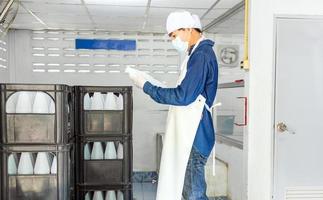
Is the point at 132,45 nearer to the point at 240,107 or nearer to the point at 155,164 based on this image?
the point at 155,164

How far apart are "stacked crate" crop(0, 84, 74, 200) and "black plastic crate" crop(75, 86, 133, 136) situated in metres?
0.53

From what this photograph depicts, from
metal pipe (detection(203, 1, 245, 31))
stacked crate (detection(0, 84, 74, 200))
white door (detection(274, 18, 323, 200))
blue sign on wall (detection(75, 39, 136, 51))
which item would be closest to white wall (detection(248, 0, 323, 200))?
white door (detection(274, 18, 323, 200))

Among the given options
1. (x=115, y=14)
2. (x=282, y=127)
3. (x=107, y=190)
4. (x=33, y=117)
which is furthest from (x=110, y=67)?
(x=282, y=127)

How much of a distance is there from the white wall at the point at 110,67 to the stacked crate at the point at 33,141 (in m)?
2.38

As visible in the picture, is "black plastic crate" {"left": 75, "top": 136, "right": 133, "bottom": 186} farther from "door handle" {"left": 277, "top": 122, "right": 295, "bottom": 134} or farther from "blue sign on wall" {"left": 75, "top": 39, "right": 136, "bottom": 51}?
"blue sign on wall" {"left": 75, "top": 39, "right": 136, "bottom": 51}

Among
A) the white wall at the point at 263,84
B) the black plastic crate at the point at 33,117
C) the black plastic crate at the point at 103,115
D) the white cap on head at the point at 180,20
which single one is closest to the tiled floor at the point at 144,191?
the black plastic crate at the point at 103,115

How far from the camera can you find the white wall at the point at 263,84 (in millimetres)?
2570

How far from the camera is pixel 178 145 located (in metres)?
1.92

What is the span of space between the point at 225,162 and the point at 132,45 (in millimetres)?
2118

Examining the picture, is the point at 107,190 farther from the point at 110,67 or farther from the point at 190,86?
the point at 110,67

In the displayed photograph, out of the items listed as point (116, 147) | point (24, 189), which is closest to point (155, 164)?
point (116, 147)

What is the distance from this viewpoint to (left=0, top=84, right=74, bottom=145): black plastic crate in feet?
7.18

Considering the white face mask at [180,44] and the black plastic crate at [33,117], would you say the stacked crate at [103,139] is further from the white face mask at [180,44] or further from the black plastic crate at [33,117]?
the white face mask at [180,44]

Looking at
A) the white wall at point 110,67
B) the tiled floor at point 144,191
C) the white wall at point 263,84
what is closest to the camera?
the white wall at point 263,84
